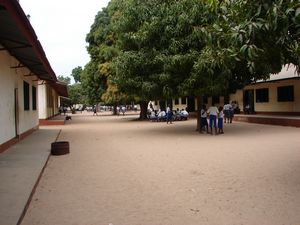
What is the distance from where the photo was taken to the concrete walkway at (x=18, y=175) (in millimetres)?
5613

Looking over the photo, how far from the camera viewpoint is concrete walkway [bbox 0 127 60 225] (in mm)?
5613

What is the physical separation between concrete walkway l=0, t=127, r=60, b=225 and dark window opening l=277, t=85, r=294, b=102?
66.6 feet

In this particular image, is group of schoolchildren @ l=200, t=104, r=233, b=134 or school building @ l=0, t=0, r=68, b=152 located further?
group of schoolchildren @ l=200, t=104, r=233, b=134

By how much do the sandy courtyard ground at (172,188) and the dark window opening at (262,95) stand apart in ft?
64.6

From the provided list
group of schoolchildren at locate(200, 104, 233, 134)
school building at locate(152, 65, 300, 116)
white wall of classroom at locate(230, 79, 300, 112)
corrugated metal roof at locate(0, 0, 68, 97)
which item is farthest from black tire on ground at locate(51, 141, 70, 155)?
white wall of classroom at locate(230, 79, 300, 112)

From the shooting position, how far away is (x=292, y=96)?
93.8ft

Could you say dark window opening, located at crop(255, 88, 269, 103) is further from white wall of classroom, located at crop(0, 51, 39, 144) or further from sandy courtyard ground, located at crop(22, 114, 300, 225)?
white wall of classroom, located at crop(0, 51, 39, 144)

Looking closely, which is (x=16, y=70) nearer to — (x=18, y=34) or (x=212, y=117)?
(x=18, y=34)

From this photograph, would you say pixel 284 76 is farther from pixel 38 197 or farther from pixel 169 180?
pixel 38 197

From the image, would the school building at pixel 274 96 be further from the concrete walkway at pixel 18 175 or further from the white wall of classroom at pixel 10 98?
the concrete walkway at pixel 18 175

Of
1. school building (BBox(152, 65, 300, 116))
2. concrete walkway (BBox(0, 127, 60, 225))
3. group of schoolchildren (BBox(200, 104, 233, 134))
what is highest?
school building (BBox(152, 65, 300, 116))

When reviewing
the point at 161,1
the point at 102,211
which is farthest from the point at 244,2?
the point at 161,1

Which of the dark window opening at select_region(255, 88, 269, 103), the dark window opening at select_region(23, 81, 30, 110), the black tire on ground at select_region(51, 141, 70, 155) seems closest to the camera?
the black tire on ground at select_region(51, 141, 70, 155)

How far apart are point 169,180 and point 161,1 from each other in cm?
1184
